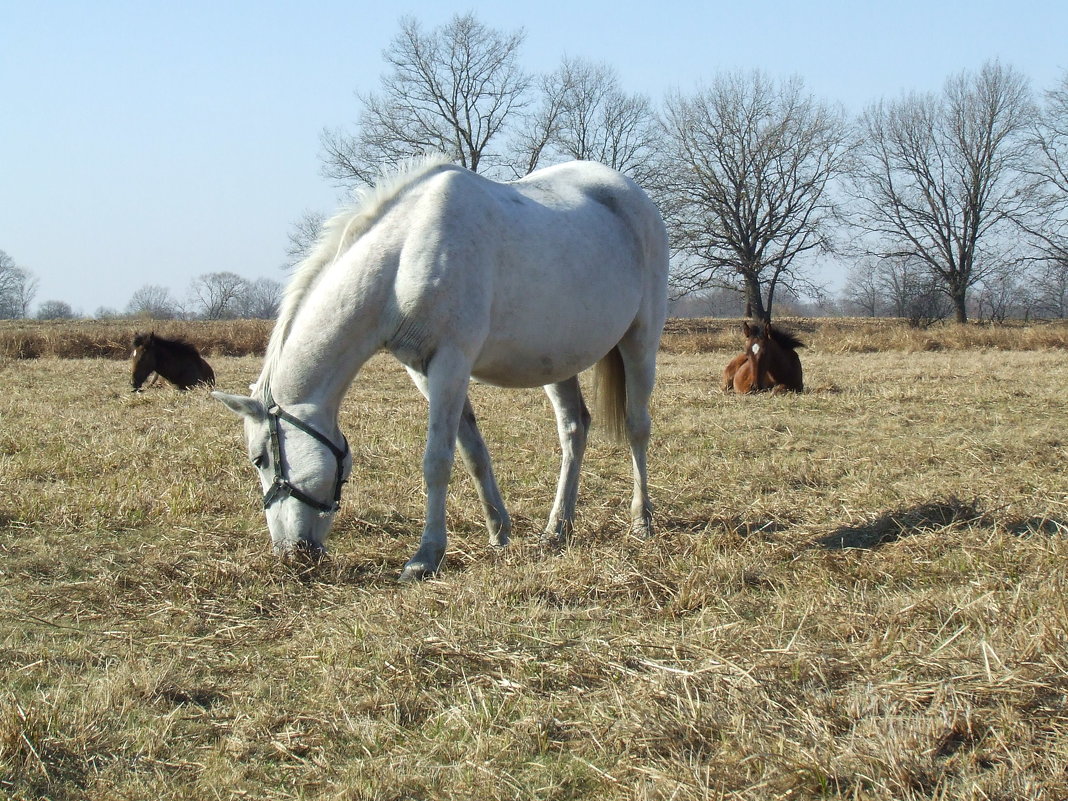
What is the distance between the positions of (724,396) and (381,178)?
25.6 ft

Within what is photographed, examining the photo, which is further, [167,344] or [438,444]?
[167,344]

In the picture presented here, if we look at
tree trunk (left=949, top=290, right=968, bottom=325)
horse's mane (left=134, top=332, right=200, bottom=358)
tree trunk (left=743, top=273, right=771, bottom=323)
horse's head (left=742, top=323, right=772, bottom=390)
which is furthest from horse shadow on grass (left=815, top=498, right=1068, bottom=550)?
tree trunk (left=949, top=290, right=968, bottom=325)

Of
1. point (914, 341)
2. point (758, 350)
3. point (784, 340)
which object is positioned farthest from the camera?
point (914, 341)

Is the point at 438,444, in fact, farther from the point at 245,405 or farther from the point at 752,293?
the point at 752,293

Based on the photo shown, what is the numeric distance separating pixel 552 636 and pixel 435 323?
165 cm

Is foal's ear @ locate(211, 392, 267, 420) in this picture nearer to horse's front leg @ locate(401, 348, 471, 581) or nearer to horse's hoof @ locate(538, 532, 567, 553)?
horse's front leg @ locate(401, 348, 471, 581)

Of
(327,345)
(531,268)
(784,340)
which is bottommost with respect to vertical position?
(784,340)

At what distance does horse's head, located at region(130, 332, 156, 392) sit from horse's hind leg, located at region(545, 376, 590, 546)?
1078 centimetres

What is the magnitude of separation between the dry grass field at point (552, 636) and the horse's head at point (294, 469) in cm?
16

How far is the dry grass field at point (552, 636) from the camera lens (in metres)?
2.24

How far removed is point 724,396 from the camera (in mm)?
11828

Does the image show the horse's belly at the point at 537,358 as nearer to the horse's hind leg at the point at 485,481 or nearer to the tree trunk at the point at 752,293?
the horse's hind leg at the point at 485,481

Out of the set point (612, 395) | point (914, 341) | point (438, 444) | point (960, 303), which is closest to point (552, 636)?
point (438, 444)

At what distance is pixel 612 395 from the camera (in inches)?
237
